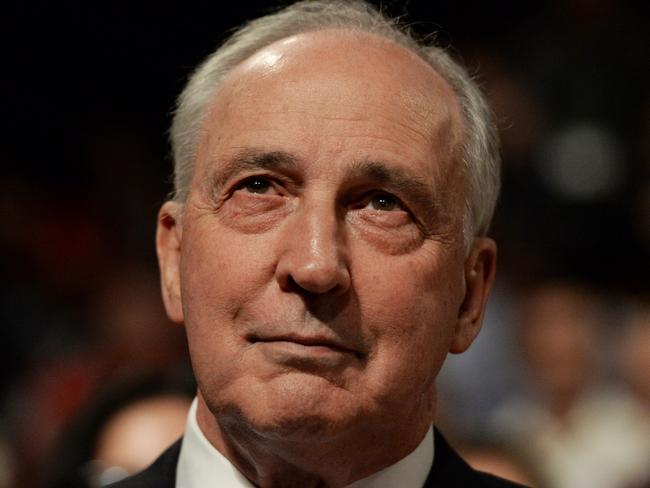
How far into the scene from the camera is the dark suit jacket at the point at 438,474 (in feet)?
7.86

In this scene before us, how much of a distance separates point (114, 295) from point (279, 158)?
361 cm

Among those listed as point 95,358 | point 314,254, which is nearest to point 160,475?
point 314,254

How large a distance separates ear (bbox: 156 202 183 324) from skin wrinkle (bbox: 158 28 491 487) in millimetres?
127

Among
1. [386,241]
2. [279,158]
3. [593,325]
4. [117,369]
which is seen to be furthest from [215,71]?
[593,325]

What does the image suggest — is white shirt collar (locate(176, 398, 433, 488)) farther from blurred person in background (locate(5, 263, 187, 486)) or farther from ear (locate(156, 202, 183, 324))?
blurred person in background (locate(5, 263, 187, 486))

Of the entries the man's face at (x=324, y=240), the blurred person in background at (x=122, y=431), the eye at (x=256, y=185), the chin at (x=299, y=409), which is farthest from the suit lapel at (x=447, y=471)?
the blurred person in background at (x=122, y=431)

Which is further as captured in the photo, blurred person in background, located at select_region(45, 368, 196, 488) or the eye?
blurred person in background, located at select_region(45, 368, 196, 488)

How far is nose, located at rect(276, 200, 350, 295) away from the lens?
2.07 m

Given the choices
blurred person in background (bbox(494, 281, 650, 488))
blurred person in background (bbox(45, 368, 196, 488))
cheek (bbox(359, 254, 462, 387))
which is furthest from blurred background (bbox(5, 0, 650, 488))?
cheek (bbox(359, 254, 462, 387))

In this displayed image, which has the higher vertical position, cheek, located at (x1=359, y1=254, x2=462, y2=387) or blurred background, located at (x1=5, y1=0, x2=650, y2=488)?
cheek, located at (x1=359, y1=254, x2=462, y2=387)

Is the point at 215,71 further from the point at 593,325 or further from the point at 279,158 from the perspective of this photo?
the point at 593,325

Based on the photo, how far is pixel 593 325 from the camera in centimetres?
552

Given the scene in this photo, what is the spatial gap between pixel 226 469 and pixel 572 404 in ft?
9.98

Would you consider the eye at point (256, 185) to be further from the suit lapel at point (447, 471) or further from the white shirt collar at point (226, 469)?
the suit lapel at point (447, 471)
